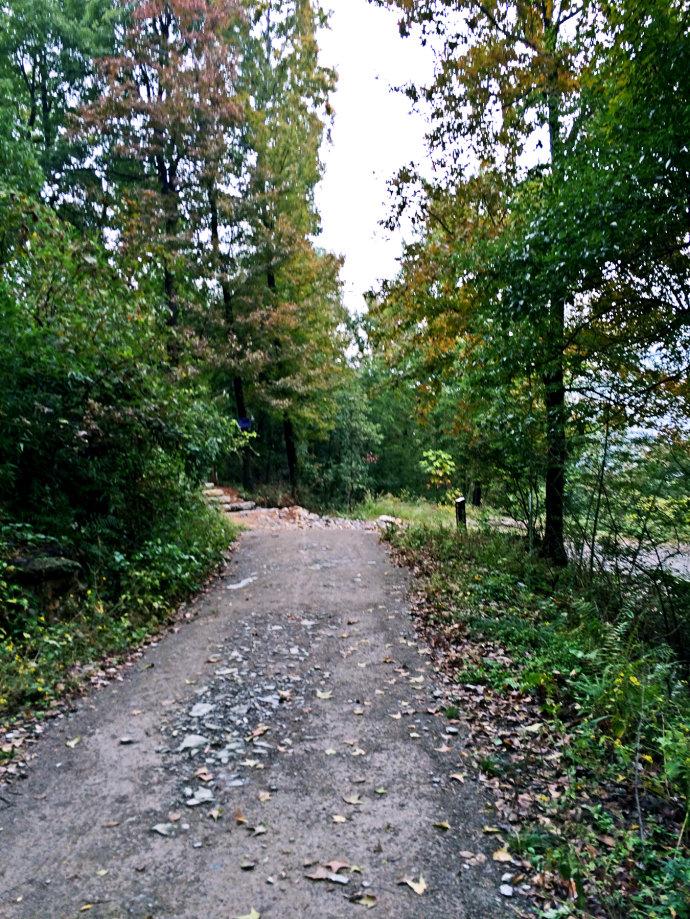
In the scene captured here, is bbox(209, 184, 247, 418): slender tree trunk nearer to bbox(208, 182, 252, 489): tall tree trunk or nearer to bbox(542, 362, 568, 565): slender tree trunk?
bbox(208, 182, 252, 489): tall tree trunk

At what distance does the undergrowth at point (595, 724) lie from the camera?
303cm

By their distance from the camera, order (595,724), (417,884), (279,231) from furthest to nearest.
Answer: (279,231) < (595,724) < (417,884)

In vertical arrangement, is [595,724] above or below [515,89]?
below

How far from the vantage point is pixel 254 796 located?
12.8 feet

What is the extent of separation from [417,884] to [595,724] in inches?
74.2

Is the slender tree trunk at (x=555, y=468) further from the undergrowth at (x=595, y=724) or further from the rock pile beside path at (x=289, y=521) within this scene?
the rock pile beside path at (x=289, y=521)

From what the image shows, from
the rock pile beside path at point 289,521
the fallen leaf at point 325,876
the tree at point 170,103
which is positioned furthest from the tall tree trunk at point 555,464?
the tree at point 170,103

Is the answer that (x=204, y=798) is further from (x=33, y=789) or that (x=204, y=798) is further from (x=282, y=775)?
(x=33, y=789)

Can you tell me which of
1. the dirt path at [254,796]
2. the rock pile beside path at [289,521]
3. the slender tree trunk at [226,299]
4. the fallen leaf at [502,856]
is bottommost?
the dirt path at [254,796]

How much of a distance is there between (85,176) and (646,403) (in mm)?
18399

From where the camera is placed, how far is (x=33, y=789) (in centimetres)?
405

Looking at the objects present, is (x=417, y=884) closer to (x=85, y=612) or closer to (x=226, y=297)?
(x=85, y=612)

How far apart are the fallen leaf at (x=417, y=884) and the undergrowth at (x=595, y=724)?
58cm

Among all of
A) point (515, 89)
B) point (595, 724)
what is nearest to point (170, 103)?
point (515, 89)
